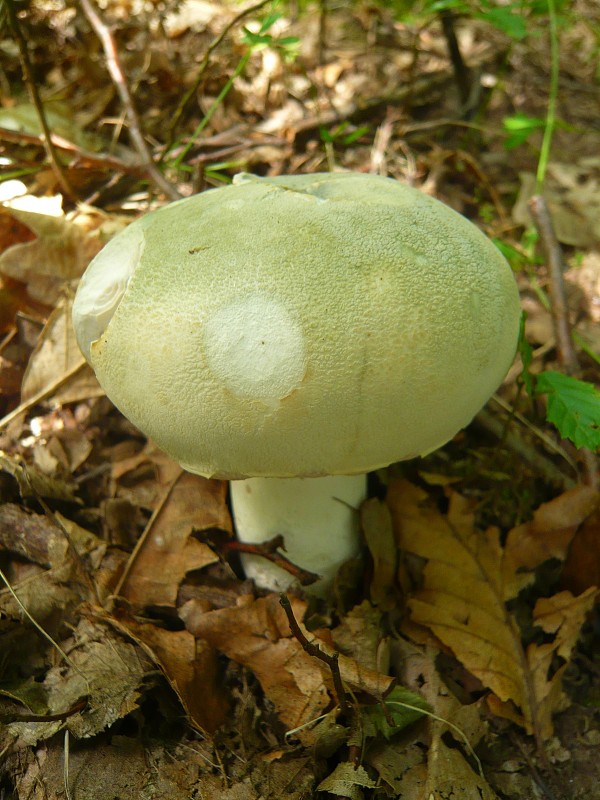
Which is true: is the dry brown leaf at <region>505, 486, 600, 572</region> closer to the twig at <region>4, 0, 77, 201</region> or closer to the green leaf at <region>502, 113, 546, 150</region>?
the green leaf at <region>502, 113, 546, 150</region>

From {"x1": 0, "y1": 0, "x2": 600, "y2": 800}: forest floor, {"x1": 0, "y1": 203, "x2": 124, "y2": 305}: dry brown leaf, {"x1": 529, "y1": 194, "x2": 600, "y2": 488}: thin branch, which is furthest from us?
{"x1": 0, "y1": 203, "x2": 124, "y2": 305}: dry brown leaf

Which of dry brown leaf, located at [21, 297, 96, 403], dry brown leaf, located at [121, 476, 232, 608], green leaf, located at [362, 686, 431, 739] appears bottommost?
green leaf, located at [362, 686, 431, 739]

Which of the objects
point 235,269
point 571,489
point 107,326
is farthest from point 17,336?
point 571,489

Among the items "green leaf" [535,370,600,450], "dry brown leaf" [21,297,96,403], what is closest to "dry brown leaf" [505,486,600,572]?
"green leaf" [535,370,600,450]

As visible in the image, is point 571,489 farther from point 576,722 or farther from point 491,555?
point 576,722

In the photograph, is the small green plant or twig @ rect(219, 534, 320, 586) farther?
twig @ rect(219, 534, 320, 586)
